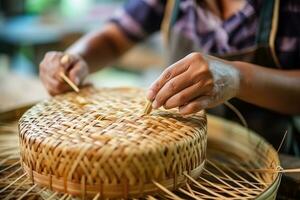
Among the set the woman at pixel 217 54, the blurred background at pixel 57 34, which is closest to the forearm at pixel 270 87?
the woman at pixel 217 54

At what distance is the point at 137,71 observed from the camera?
13.1 ft

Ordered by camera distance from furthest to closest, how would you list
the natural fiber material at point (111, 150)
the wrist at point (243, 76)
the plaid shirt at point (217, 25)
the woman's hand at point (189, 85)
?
1. the plaid shirt at point (217, 25)
2. the wrist at point (243, 76)
3. the woman's hand at point (189, 85)
4. the natural fiber material at point (111, 150)

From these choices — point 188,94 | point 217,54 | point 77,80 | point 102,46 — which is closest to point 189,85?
point 188,94

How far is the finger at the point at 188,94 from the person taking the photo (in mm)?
816

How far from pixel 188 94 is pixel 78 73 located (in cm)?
42

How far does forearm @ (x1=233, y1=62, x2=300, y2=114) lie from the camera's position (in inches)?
37.5

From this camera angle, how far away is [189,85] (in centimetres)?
82

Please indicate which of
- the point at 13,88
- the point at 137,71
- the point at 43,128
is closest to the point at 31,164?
the point at 43,128

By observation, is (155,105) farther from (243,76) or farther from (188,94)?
(243,76)

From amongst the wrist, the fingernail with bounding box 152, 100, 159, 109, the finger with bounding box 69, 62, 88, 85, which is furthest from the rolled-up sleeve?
the fingernail with bounding box 152, 100, 159, 109

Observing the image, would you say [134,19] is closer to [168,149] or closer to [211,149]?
[211,149]

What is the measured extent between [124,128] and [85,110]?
0.47ft

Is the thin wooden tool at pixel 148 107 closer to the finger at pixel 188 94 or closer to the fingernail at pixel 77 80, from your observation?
the finger at pixel 188 94

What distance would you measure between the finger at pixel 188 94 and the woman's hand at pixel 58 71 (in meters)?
0.37
